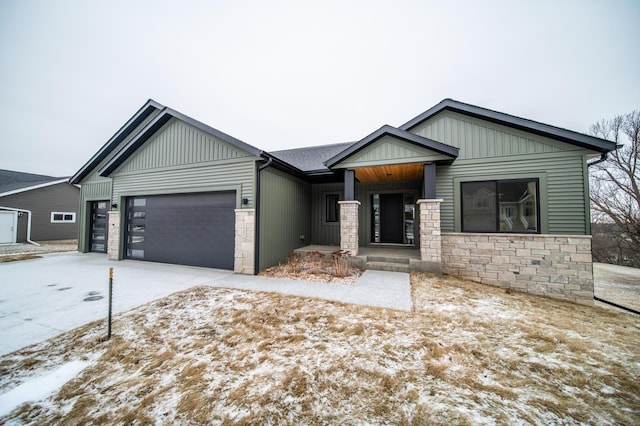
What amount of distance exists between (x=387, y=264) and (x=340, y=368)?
15.0 ft

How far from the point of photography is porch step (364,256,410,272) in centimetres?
647

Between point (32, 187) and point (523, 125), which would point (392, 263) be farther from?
point (32, 187)

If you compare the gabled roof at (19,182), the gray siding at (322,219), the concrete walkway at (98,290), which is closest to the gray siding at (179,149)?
the concrete walkway at (98,290)

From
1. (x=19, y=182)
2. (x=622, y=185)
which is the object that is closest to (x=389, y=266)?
(x=622, y=185)

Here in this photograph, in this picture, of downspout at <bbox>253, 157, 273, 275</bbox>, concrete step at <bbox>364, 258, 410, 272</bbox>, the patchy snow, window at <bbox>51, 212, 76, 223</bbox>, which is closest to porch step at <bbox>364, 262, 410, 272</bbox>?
concrete step at <bbox>364, 258, 410, 272</bbox>

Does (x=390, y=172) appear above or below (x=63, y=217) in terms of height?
above

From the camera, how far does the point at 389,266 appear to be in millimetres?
6551

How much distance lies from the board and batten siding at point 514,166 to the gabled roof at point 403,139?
2.85 feet

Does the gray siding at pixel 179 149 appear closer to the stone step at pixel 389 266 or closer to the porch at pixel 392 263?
the porch at pixel 392 263

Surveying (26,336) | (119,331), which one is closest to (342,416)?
(119,331)

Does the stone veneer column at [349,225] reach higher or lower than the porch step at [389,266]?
higher

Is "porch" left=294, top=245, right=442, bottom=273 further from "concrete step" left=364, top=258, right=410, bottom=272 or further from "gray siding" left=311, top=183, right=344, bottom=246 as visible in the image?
"gray siding" left=311, top=183, right=344, bottom=246

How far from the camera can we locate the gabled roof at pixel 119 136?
31.9 feet

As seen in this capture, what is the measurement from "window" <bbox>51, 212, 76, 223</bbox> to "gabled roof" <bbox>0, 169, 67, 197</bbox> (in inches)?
84.4
